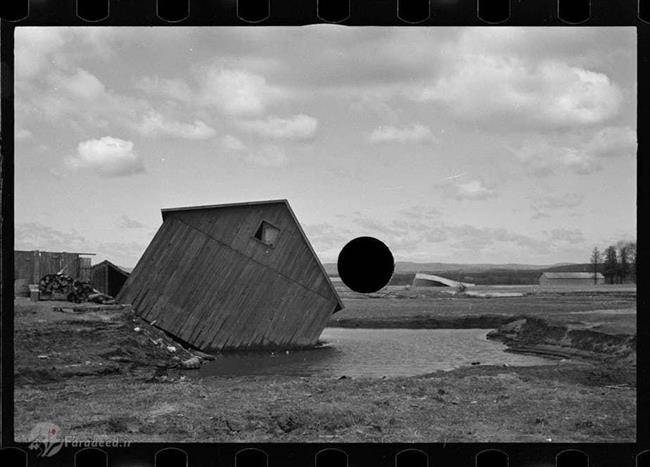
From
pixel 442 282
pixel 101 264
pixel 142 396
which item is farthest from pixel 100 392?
pixel 442 282

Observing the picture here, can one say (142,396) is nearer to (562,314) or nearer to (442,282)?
(442,282)

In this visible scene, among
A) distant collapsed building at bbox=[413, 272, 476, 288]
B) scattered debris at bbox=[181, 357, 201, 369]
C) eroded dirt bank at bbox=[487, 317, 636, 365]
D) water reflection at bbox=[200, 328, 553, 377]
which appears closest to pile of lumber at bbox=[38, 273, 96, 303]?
scattered debris at bbox=[181, 357, 201, 369]

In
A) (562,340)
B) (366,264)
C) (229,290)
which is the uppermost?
(366,264)

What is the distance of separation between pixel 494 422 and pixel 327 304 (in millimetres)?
1365

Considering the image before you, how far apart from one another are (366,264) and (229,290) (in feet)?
4.45

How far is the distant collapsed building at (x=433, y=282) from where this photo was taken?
142 inches

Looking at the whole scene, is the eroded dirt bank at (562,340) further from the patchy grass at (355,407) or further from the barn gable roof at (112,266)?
the barn gable roof at (112,266)

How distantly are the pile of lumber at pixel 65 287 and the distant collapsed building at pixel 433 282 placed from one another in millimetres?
2197

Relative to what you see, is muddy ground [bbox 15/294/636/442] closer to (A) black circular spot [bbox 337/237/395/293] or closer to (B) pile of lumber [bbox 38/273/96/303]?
(B) pile of lumber [bbox 38/273/96/303]

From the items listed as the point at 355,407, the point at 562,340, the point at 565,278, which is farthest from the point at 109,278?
the point at 562,340

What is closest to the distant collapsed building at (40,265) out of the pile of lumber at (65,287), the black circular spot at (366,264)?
the pile of lumber at (65,287)

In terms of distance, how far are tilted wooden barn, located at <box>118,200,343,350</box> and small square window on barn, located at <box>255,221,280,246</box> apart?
0.5 inches

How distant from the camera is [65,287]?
421 centimetres

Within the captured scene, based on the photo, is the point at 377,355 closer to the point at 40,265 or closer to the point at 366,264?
the point at 366,264
